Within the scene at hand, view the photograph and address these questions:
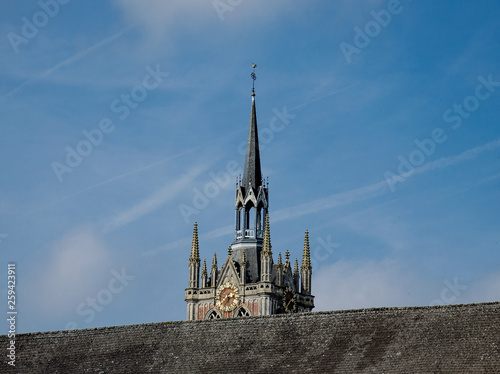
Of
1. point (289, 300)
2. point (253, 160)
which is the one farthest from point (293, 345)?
point (253, 160)

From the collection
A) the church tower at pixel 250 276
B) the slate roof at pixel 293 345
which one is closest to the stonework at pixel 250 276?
the church tower at pixel 250 276

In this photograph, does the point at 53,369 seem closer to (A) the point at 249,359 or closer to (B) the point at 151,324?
(B) the point at 151,324

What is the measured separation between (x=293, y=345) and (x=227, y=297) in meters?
55.1

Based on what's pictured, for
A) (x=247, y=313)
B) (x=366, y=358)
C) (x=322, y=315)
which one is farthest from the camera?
(x=247, y=313)

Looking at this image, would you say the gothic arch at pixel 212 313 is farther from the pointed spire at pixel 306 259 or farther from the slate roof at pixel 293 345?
the slate roof at pixel 293 345

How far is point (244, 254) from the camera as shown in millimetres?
103312

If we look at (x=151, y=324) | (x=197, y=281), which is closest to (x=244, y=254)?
(x=197, y=281)

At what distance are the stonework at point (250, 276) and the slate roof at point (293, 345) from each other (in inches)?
1952

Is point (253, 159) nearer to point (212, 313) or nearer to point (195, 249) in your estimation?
point (195, 249)

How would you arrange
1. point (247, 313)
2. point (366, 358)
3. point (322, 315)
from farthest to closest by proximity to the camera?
point (247, 313) → point (322, 315) → point (366, 358)

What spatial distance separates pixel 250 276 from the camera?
104 m

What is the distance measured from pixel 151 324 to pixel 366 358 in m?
10.00

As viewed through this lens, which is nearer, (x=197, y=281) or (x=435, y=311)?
(x=435, y=311)

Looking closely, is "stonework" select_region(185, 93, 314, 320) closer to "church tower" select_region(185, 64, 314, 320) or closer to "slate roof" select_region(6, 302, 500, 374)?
"church tower" select_region(185, 64, 314, 320)
